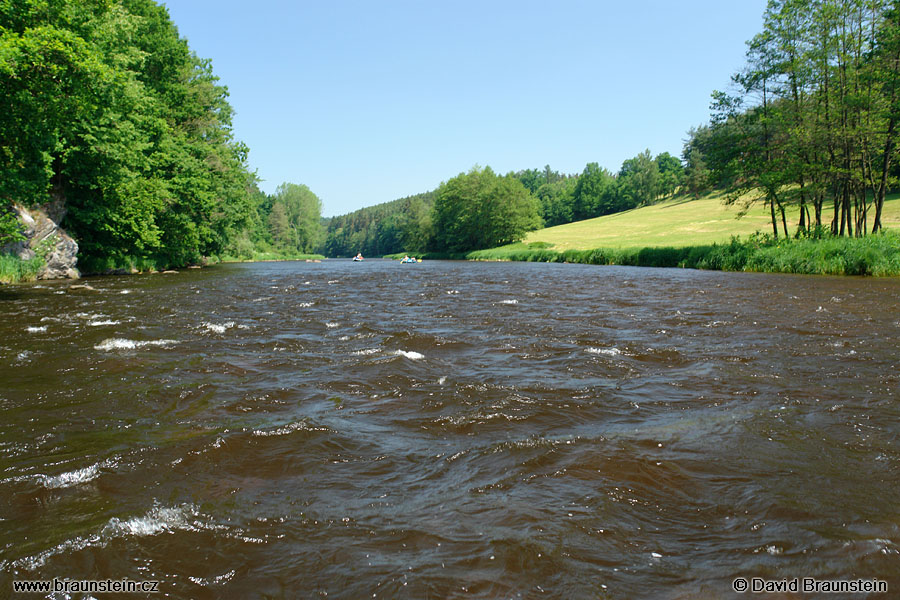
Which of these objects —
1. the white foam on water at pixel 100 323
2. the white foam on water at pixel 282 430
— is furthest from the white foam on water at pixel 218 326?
the white foam on water at pixel 282 430

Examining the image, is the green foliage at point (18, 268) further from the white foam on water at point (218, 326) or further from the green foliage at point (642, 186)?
the green foliage at point (642, 186)

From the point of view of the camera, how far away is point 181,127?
36844 mm

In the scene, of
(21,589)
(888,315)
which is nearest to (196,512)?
(21,589)

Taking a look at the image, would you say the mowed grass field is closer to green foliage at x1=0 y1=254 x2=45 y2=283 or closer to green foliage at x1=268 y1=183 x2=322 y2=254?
green foliage at x1=0 y1=254 x2=45 y2=283

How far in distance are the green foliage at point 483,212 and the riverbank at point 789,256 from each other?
149 feet

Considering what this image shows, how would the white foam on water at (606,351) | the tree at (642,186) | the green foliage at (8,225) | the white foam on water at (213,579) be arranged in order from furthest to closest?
the tree at (642,186)
the green foliage at (8,225)
the white foam on water at (606,351)
the white foam on water at (213,579)

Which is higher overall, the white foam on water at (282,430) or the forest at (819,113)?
the forest at (819,113)

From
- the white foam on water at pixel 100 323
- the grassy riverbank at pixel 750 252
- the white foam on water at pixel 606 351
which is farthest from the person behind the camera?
the grassy riverbank at pixel 750 252

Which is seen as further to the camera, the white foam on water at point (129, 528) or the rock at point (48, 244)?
the rock at point (48, 244)

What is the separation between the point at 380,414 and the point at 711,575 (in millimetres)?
3406

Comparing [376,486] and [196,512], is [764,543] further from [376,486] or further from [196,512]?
[196,512]

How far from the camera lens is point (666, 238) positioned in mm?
55594

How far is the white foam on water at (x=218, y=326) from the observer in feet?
33.0

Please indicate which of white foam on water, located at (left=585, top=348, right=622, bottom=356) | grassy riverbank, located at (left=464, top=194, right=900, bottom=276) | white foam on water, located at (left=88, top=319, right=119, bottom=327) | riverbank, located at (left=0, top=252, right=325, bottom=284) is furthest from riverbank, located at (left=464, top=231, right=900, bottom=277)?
riverbank, located at (left=0, top=252, right=325, bottom=284)
